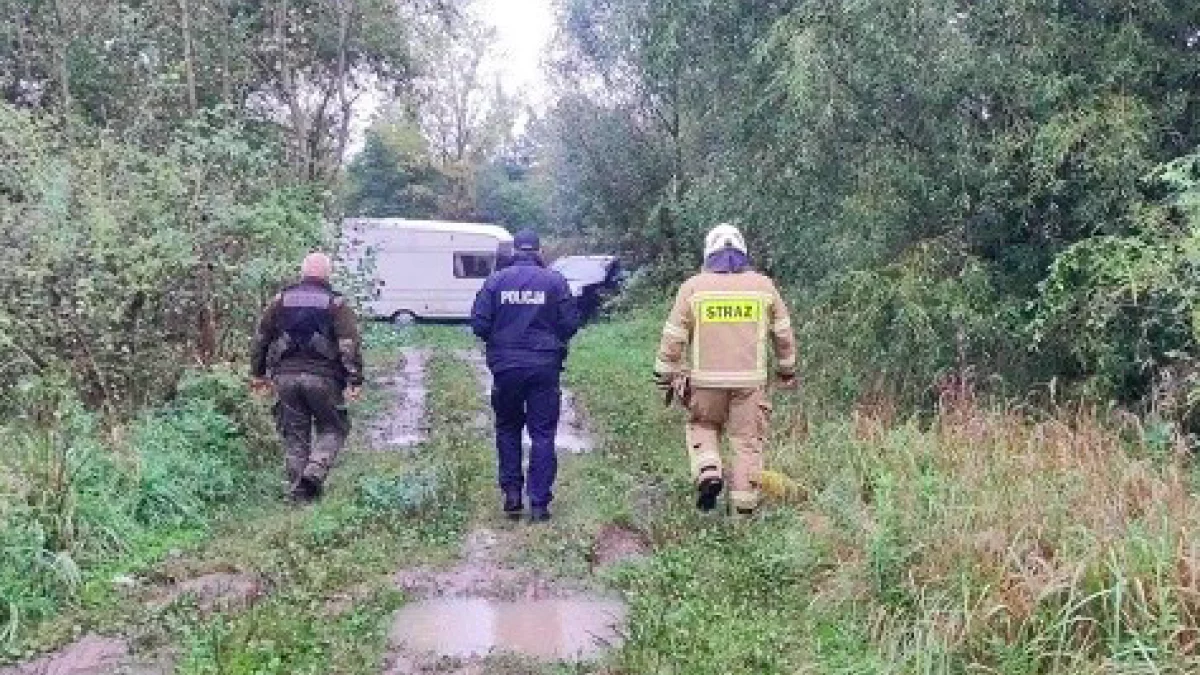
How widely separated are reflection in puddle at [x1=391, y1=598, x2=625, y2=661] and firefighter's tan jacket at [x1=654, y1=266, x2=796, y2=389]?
1.91 m

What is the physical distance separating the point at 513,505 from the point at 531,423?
0.50m

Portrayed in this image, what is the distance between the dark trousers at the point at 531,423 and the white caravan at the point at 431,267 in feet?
53.4

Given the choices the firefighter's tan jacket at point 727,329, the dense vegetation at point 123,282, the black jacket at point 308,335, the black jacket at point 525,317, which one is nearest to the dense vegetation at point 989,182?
the firefighter's tan jacket at point 727,329

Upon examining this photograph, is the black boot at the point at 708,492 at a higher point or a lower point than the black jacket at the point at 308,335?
lower

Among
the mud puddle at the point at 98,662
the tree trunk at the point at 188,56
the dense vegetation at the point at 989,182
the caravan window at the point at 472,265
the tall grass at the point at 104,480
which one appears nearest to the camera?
the mud puddle at the point at 98,662

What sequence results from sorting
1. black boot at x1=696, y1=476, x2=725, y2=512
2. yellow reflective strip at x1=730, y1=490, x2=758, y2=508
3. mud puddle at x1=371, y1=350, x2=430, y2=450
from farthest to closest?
mud puddle at x1=371, y1=350, x2=430, y2=450 < black boot at x1=696, y1=476, x2=725, y2=512 < yellow reflective strip at x1=730, y1=490, x2=758, y2=508

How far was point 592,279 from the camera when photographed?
2441 centimetres

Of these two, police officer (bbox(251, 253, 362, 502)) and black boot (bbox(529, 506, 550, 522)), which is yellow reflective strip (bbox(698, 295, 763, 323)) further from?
police officer (bbox(251, 253, 362, 502))

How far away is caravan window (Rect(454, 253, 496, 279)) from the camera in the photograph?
78.1 ft

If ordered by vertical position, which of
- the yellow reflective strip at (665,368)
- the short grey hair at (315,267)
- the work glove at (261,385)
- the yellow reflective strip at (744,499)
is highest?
the short grey hair at (315,267)

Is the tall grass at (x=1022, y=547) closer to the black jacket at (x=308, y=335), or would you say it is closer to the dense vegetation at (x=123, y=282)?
the black jacket at (x=308, y=335)

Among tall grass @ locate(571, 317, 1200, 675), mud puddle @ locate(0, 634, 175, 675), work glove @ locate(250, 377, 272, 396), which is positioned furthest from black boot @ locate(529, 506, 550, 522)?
mud puddle @ locate(0, 634, 175, 675)

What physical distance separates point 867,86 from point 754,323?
2.80 meters

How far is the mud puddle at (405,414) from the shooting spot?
1011cm
